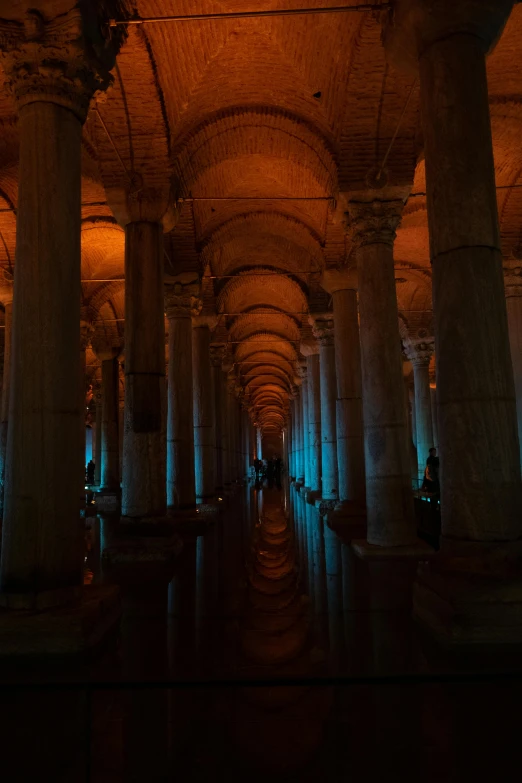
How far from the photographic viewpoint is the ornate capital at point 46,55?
4.18m

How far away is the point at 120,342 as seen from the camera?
734 inches

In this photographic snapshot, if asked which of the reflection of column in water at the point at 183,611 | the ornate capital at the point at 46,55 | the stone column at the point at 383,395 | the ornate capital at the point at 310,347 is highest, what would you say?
the ornate capital at the point at 310,347

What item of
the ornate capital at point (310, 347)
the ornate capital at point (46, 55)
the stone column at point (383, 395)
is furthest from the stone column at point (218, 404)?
the ornate capital at point (46, 55)

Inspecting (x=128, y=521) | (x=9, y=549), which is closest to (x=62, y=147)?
(x=9, y=549)

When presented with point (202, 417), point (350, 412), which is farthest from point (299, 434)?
point (350, 412)

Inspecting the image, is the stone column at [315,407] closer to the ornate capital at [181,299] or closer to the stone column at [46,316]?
the ornate capital at [181,299]

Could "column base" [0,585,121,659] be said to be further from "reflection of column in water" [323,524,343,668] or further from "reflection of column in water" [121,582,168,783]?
"reflection of column in water" [323,524,343,668]

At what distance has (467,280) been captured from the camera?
396 cm

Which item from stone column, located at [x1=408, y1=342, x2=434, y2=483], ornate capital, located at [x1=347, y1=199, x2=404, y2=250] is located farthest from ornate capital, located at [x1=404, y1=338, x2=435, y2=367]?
ornate capital, located at [x1=347, y1=199, x2=404, y2=250]

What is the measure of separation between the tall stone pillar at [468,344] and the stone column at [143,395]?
4035mm

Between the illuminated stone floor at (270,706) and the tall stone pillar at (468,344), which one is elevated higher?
the tall stone pillar at (468,344)

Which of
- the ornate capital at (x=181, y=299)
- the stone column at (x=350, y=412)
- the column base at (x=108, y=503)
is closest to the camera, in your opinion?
the stone column at (x=350, y=412)

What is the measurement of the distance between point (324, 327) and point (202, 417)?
144 inches

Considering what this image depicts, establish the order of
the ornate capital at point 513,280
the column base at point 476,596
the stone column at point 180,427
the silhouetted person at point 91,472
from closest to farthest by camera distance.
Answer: the column base at point 476,596
the stone column at point 180,427
the ornate capital at point 513,280
the silhouetted person at point 91,472
